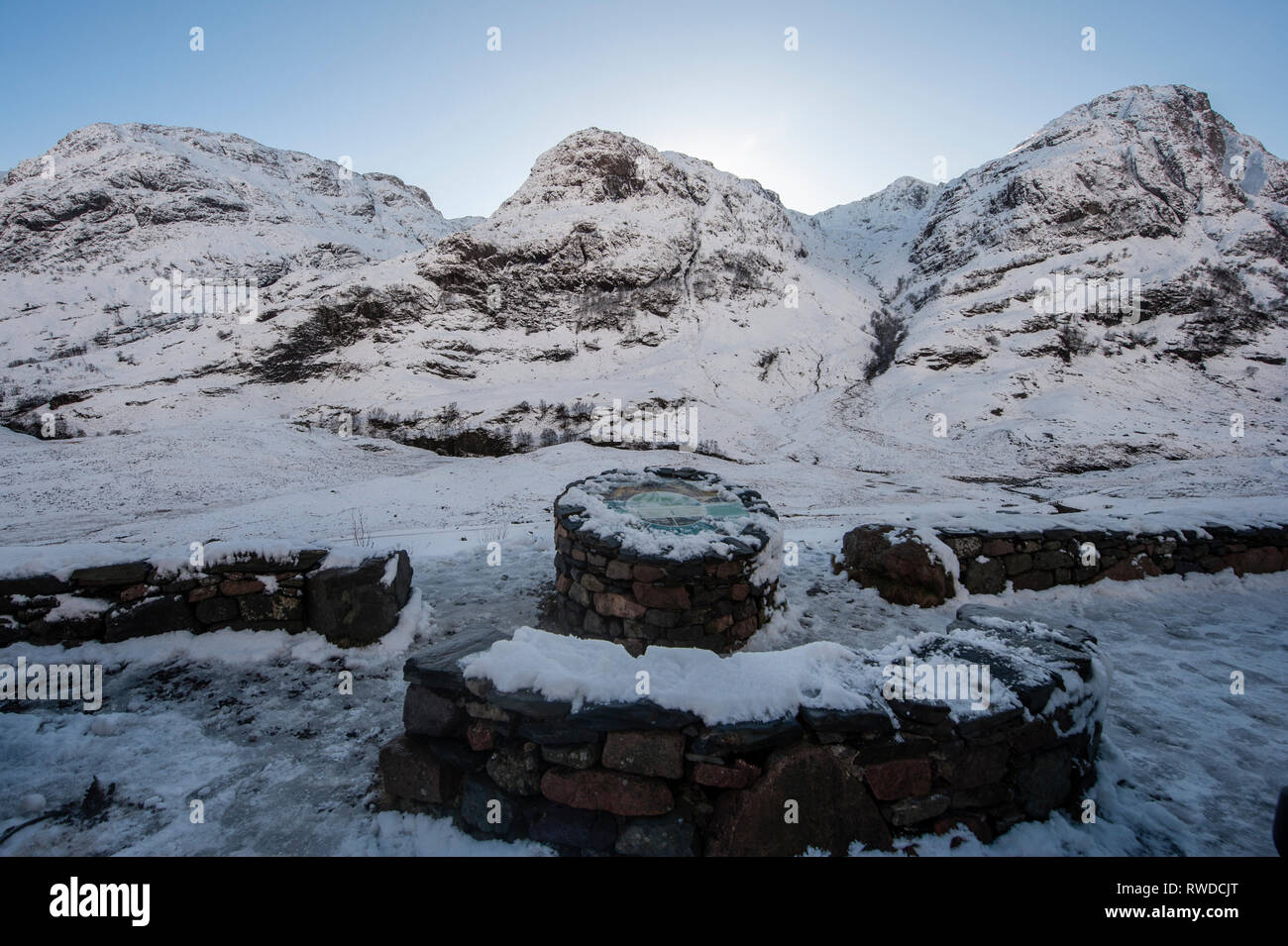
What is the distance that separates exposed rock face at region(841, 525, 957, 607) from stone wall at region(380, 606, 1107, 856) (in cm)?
378

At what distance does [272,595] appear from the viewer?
502cm

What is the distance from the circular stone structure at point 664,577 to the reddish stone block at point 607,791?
9.28 ft

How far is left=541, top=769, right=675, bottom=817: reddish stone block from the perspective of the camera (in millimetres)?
2531

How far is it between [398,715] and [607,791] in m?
2.22

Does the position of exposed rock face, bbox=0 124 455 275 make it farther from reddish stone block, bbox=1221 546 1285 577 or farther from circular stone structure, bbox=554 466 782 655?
reddish stone block, bbox=1221 546 1285 577

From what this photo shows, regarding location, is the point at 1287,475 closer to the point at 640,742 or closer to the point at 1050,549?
the point at 1050,549

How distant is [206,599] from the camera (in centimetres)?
491

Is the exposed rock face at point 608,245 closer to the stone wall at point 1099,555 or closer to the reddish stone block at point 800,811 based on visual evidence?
the stone wall at point 1099,555

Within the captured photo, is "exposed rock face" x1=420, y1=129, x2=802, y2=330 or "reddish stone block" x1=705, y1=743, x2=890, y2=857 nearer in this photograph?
"reddish stone block" x1=705, y1=743, x2=890, y2=857

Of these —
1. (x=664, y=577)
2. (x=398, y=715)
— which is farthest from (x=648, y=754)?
(x=664, y=577)

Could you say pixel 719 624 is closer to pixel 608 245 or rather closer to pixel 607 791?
pixel 607 791

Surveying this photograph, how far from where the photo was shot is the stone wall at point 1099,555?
6.80 metres

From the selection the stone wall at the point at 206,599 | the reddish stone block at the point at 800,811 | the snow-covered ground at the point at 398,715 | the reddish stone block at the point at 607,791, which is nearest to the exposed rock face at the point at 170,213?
the snow-covered ground at the point at 398,715

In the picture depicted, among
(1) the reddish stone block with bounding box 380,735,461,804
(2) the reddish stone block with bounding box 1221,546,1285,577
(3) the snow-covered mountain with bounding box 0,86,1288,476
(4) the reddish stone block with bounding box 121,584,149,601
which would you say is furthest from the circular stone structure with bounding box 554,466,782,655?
(3) the snow-covered mountain with bounding box 0,86,1288,476
